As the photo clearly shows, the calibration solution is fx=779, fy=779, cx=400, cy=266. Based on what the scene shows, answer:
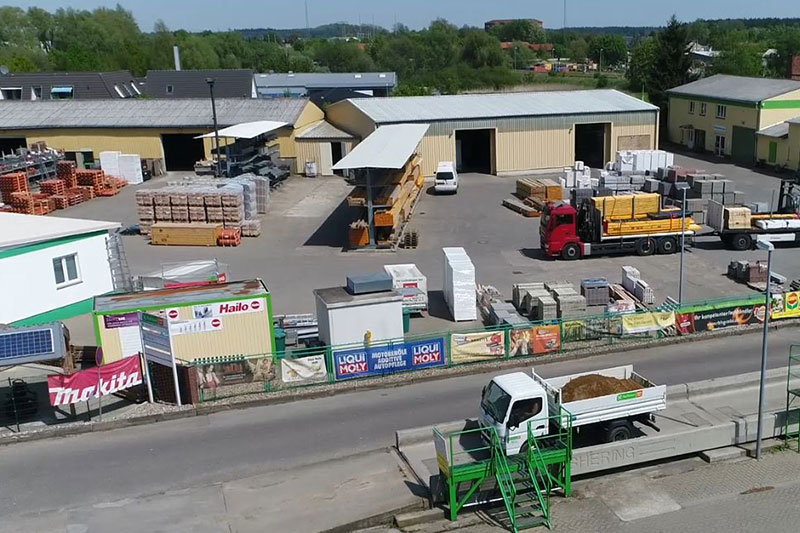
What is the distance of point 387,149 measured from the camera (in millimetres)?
36406

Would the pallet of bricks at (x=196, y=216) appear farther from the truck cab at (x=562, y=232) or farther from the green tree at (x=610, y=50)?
the green tree at (x=610, y=50)

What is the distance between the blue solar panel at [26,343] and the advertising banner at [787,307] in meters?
19.9

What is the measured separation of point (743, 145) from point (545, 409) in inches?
1655

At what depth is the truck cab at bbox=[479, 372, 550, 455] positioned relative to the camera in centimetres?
1489

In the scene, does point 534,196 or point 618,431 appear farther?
point 534,196

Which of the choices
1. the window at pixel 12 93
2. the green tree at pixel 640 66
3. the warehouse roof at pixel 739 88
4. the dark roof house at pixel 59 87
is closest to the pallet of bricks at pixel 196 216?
the warehouse roof at pixel 739 88

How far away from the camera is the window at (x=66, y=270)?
24719 mm

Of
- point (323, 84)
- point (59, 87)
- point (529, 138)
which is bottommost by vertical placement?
point (529, 138)

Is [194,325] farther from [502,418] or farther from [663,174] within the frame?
[663,174]

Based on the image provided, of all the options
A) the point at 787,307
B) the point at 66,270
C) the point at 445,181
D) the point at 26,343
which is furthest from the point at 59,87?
the point at 787,307

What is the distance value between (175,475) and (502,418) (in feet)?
22.2

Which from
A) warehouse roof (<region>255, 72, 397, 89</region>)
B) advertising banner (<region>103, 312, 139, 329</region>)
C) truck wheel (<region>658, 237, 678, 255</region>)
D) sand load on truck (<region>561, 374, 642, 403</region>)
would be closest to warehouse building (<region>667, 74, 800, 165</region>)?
truck wheel (<region>658, 237, 678, 255</region>)

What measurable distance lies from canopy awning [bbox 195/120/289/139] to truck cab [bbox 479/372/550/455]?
1255 inches

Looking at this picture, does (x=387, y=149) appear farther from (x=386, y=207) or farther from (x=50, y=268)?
(x=50, y=268)
